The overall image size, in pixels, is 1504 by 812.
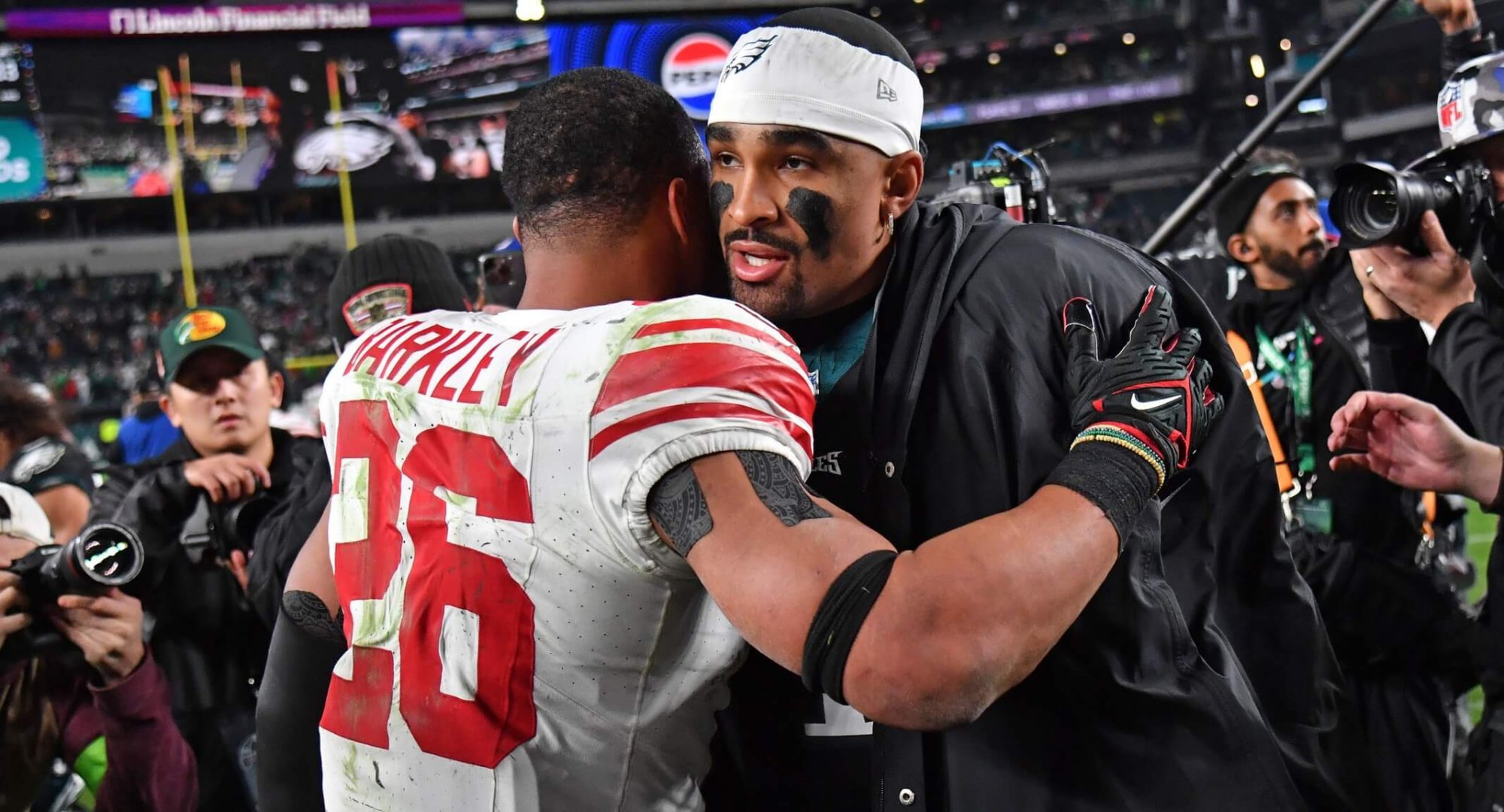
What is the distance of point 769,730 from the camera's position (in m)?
1.88

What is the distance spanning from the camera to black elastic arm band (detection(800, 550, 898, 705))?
1.21 meters

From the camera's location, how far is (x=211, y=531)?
318 centimetres

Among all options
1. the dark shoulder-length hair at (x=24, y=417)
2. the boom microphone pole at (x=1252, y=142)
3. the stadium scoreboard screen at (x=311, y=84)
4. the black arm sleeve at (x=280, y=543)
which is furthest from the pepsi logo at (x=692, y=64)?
the black arm sleeve at (x=280, y=543)

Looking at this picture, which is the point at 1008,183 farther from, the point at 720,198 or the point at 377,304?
the point at 377,304

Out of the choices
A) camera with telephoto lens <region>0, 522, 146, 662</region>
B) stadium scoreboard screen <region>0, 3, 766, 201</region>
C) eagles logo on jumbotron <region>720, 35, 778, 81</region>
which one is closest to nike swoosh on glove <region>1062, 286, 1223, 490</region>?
eagles logo on jumbotron <region>720, 35, 778, 81</region>

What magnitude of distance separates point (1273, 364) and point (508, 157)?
2599 millimetres

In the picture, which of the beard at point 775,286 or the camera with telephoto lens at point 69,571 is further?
the camera with telephoto lens at point 69,571

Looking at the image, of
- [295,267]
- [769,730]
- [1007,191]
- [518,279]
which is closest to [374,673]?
[769,730]

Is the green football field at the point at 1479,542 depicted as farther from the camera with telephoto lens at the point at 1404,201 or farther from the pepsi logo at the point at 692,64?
the pepsi logo at the point at 692,64

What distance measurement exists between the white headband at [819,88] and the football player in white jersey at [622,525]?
0.10 m

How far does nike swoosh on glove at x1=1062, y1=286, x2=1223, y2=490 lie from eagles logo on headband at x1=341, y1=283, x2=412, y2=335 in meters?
2.12

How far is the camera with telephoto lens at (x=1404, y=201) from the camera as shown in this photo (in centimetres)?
247

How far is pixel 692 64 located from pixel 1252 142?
23308 mm

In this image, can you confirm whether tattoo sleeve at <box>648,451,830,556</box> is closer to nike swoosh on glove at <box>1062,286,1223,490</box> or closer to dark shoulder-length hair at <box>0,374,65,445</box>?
nike swoosh on glove at <box>1062,286,1223,490</box>
